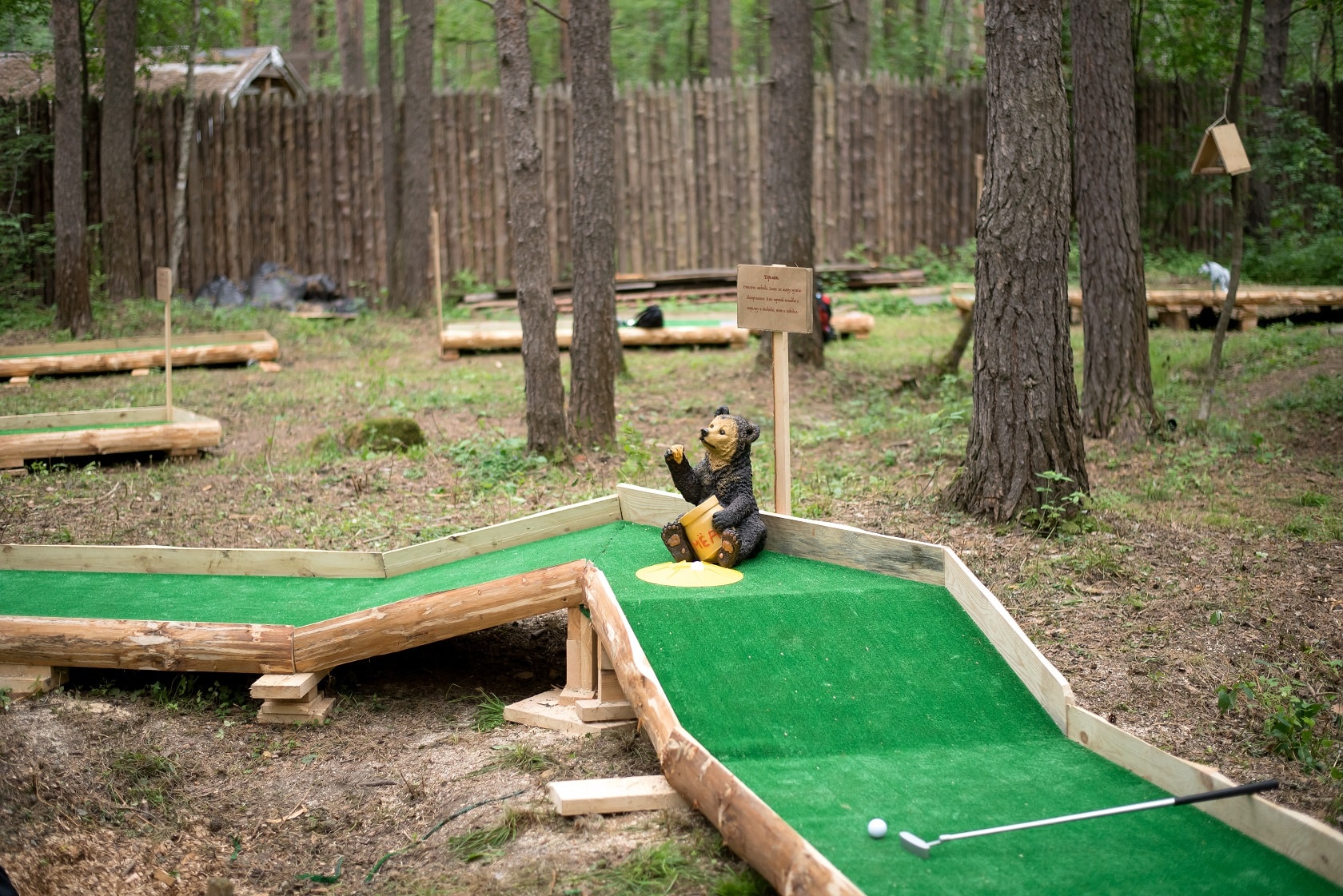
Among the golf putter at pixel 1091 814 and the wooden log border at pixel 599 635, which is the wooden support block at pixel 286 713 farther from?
the golf putter at pixel 1091 814

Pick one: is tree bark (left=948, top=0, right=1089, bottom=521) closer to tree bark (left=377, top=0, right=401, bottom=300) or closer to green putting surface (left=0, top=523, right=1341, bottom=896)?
green putting surface (left=0, top=523, right=1341, bottom=896)

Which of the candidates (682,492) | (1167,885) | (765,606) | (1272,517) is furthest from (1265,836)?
(1272,517)

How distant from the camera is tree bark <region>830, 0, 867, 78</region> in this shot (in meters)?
23.3

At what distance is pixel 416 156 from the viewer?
669 inches

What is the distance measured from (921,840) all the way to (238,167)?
57.1ft

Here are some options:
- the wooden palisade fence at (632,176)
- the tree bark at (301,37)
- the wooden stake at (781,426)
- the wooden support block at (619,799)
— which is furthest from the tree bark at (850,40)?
the wooden support block at (619,799)

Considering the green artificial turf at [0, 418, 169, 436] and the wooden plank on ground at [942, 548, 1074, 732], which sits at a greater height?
the green artificial turf at [0, 418, 169, 436]

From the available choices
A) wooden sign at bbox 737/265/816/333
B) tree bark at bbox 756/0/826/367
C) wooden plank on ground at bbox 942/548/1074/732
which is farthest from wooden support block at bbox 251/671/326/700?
tree bark at bbox 756/0/826/367

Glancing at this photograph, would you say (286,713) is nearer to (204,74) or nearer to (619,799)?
(619,799)

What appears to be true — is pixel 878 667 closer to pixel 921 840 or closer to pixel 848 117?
pixel 921 840

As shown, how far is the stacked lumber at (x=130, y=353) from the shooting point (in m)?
12.6

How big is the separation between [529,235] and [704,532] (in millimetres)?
3992

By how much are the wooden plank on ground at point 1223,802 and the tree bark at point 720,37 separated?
21491 mm

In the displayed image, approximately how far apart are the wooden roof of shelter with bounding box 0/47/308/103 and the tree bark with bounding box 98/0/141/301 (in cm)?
227
